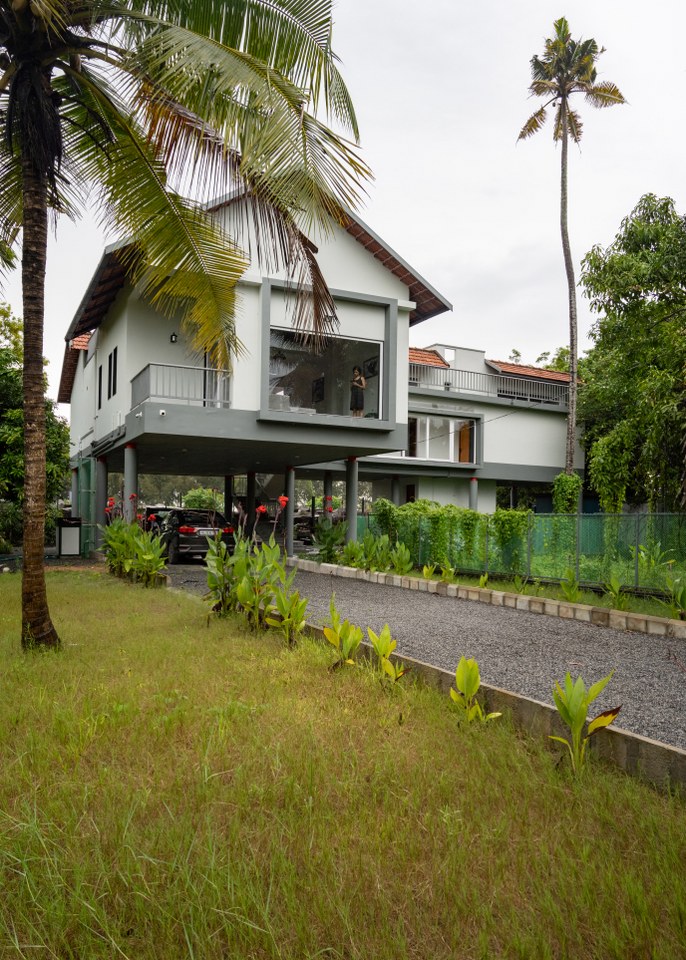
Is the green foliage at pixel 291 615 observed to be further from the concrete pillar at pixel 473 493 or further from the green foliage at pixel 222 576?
the concrete pillar at pixel 473 493

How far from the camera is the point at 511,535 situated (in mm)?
12977

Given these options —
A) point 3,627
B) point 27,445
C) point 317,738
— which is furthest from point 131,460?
point 317,738

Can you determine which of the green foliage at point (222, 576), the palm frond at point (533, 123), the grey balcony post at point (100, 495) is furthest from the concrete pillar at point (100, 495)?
the palm frond at point (533, 123)

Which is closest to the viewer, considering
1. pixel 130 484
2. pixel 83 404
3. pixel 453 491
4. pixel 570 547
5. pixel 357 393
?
pixel 570 547

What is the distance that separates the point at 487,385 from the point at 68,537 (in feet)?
63.4

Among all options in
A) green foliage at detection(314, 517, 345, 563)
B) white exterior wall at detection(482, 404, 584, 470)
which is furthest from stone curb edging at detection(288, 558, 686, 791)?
white exterior wall at detection(482, 404, 584, 470)

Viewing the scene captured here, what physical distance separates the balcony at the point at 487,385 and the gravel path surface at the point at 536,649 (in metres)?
19.1

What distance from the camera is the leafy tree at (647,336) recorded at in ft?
45.3

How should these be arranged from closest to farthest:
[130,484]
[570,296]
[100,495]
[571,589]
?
1. [571,589]
2. [130,484]
3. [100,495]
4. [570,296]

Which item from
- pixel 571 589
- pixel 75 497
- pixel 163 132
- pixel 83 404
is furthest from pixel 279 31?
pixel 75 497

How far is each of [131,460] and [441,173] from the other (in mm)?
9711

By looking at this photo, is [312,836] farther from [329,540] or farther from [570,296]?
[570,296]

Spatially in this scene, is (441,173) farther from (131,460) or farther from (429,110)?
(131,460)

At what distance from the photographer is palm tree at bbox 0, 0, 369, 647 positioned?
5.88 m
